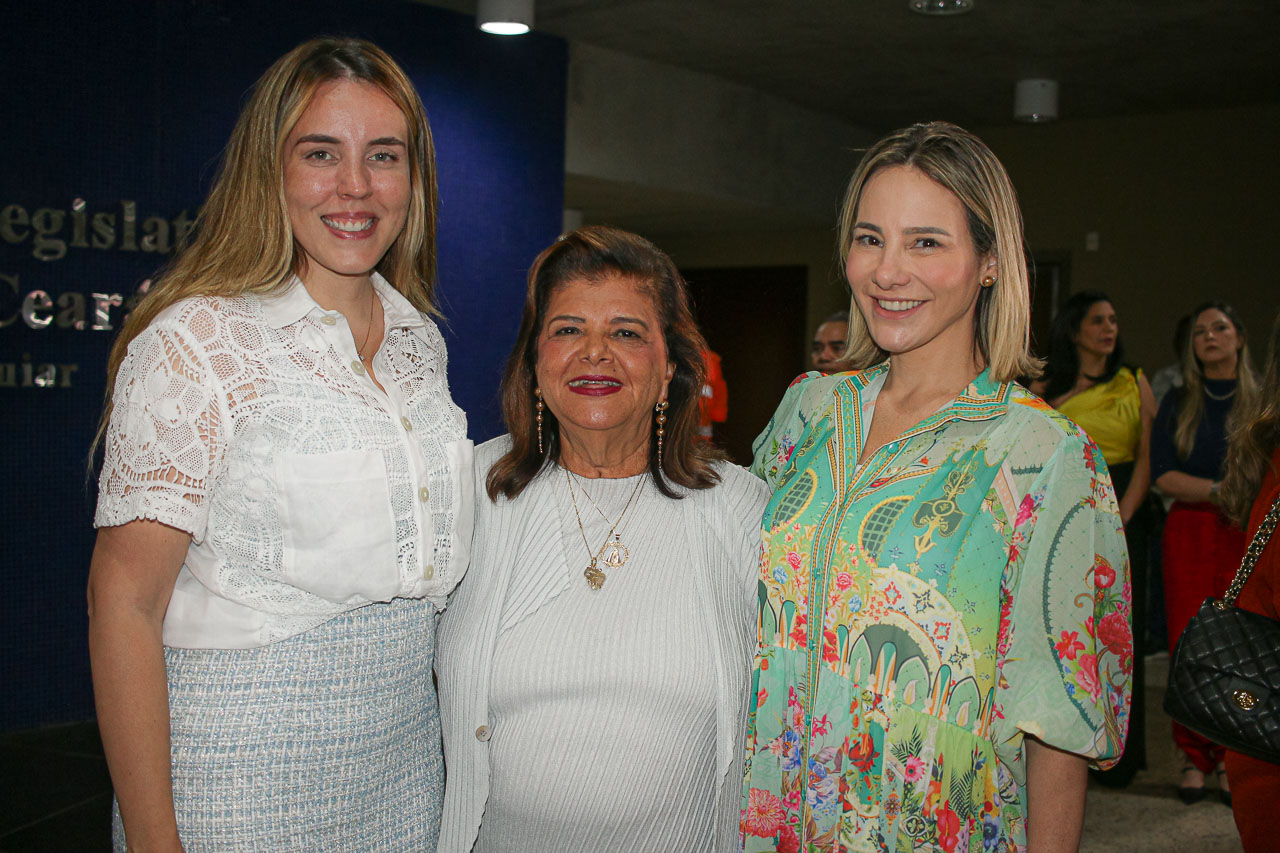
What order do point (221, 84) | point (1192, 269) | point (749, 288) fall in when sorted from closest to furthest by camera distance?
point (221, 84)
point (1192, 269)
point (749, 288)

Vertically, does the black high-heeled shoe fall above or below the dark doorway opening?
below

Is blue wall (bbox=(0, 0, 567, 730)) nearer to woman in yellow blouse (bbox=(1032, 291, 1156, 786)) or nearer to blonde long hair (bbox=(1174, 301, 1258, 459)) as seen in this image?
woman in yellow blouse (bbox=(1032, 291, 1156, 786))

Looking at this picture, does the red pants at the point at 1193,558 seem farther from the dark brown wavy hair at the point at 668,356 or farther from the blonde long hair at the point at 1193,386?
the dark brown wavy hair at the point at 668,356

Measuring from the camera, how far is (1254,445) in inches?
90.4

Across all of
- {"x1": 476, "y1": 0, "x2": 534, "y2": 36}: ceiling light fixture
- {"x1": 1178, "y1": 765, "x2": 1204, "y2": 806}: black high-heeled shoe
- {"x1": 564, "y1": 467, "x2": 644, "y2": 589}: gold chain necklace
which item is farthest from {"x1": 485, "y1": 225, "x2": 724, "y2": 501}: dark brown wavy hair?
{"x1": 476, "y1": 0, "x2": 534, "y2": 36}: ceiling light fixture

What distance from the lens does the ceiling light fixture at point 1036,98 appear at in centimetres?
777

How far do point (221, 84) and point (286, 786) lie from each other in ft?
14.6

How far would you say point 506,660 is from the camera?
1.95 metres

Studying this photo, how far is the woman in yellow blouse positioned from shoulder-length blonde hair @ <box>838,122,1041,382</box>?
9.91 feet

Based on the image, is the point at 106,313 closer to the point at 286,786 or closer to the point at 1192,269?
the point at 286,786

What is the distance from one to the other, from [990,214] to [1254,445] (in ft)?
3.25

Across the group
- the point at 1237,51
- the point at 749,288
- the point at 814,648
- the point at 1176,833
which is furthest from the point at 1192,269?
the point at 814,648

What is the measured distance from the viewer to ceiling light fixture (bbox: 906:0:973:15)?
5.95 metres

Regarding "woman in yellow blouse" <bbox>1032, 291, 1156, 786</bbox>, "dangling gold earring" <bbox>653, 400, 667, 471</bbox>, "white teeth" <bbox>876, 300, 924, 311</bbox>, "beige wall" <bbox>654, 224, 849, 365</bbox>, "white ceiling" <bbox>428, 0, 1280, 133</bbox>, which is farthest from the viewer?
"beige wall" <bbox>654, 224, 849, 365</bbox>
